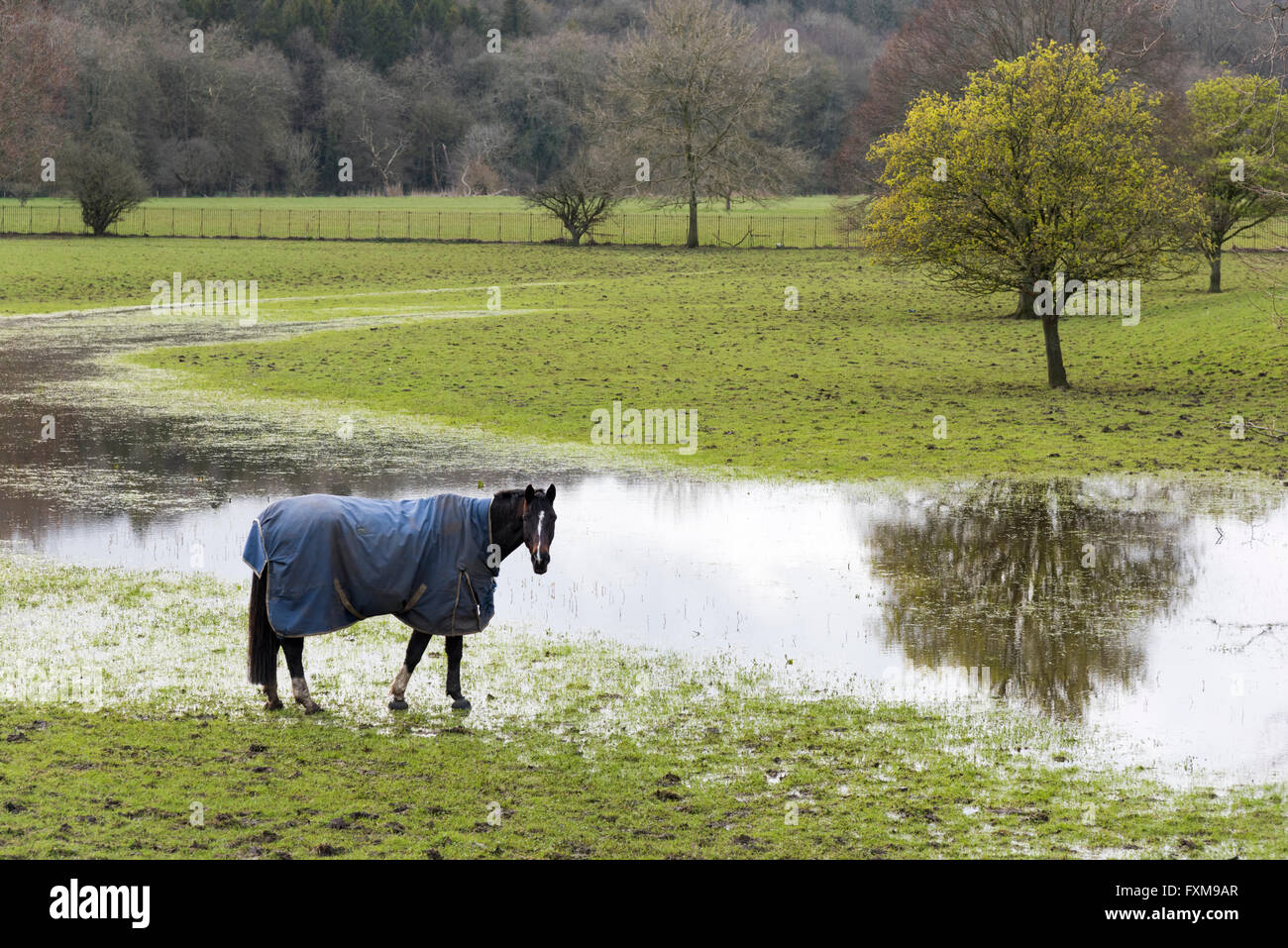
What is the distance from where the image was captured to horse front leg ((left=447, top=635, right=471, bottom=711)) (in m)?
10.4

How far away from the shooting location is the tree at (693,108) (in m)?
73.4

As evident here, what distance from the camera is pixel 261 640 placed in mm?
10227

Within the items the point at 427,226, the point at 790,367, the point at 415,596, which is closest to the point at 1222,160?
the point at 790,367

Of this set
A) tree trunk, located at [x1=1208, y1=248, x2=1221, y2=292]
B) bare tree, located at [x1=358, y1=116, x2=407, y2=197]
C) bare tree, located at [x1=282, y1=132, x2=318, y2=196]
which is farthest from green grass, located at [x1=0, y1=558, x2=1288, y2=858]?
bare tree, located at [x1=358, y1=116, x2=407, y2=197]

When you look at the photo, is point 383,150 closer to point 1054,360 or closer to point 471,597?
point 1054,360

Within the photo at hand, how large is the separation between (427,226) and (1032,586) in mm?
78292

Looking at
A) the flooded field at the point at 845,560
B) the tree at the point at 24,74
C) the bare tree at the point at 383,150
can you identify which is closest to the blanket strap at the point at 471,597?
the flooded field at the point at 845,560

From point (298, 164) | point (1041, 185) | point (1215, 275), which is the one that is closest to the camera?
point (1041, 185)

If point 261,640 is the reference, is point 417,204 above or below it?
above

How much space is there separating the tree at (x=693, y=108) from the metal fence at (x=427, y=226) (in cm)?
413

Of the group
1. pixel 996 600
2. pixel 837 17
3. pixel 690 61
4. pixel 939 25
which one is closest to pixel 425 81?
pixel 837 17

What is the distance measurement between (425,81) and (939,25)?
91345 millimetres

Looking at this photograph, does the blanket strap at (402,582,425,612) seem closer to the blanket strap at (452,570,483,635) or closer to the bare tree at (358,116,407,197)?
the blanket strap at (452,570,483,635)

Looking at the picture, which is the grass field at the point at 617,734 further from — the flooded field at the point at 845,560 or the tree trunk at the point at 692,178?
the tree trunk at the point at 692,178
